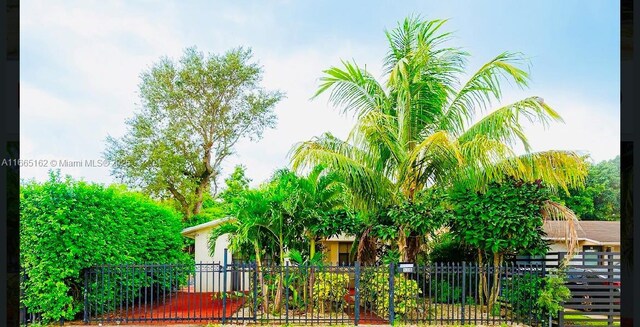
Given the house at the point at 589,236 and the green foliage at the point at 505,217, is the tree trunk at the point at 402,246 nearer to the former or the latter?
the green foliage at the point at 505,217

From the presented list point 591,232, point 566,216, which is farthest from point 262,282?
point 591,232

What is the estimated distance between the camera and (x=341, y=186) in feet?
28.4

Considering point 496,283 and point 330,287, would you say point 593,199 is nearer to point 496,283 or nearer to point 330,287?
point 496,283

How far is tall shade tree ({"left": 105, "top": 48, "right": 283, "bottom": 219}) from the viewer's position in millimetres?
18797

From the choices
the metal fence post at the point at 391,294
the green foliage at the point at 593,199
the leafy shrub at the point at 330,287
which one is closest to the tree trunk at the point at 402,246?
the metal fence post at the point at 391,294

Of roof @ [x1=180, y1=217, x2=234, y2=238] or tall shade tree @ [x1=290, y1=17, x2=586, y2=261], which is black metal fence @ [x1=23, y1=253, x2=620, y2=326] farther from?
roof @ [x1=180, y1=217, x2=234, y2=238]

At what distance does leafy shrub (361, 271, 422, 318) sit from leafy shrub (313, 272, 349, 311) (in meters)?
0.37

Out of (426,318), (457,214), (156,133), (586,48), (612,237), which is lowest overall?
(426,318)

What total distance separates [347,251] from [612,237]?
6.57 metres

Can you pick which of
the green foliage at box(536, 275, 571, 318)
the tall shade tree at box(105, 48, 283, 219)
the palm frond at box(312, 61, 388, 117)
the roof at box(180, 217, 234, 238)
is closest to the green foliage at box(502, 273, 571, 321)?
the green foliage at box(536, 275, 571, 318)

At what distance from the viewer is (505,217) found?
8.30 metres

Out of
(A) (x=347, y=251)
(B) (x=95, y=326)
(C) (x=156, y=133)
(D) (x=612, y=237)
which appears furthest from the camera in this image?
(C) (x=156, y=133)

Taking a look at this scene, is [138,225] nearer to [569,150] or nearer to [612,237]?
[569,150]

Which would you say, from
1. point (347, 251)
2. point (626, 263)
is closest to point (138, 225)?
point (347, 251)
